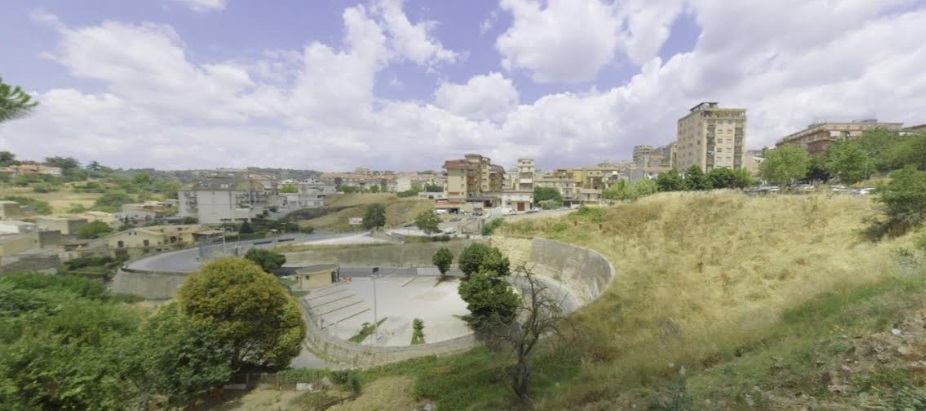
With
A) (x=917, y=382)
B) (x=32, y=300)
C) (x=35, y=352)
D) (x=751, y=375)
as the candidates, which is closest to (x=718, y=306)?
(x=751, y=375)

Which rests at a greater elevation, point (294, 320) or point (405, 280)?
point (294, 320)

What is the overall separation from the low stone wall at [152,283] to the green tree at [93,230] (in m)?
28.4

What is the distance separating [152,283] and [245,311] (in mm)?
26045

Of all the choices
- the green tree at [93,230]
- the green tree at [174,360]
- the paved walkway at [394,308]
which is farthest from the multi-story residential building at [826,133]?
the green tree at [93,230]

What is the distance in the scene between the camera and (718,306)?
12.9 m

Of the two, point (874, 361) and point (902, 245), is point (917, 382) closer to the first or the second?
point (874, 361)

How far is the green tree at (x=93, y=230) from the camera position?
4974 centimetres

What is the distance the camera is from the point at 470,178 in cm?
6925

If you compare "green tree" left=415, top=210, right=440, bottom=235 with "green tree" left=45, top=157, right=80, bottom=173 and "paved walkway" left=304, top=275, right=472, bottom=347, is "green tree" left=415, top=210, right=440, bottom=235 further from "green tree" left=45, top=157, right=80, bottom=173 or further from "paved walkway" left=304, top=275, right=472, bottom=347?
"green tree" left=45, top=157, right=80, bottom=173

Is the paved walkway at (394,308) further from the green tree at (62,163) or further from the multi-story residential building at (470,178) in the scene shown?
the green tree at (62,163)

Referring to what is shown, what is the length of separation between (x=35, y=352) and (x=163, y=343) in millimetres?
3179

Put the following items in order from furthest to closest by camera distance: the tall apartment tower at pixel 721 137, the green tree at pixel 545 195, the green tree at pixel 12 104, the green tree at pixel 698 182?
the green tree at pixel 545 195 → the tall apartment tower at pixel 721 137 → the green tree at pixel 698 182 → the green tree at pixel 12 104

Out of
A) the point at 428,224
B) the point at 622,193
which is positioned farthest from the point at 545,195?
the point at 428,224

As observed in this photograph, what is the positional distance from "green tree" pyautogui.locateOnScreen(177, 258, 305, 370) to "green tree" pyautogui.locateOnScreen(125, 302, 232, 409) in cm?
57
